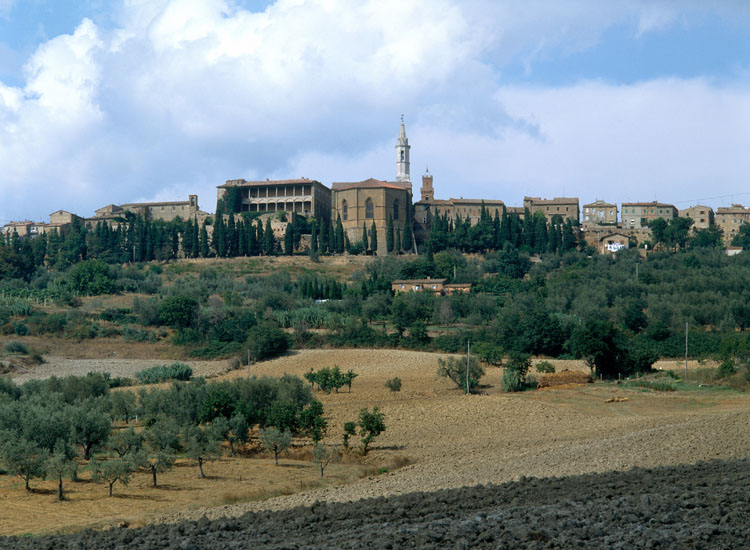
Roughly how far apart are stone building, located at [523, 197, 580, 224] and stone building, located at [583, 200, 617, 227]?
2.15 m

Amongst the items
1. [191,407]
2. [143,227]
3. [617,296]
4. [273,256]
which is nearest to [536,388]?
[191,407]

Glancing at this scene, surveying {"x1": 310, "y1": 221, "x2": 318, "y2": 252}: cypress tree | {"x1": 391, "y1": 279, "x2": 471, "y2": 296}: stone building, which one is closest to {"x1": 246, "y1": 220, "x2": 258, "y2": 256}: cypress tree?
{"x1": 310, "y1": 221, "x2": 318, "y2": 252}: cypress tree

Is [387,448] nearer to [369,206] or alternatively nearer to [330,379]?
[330,379]

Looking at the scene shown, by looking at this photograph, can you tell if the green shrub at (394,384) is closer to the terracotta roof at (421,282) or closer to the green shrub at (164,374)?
the green shrub at (164,374)

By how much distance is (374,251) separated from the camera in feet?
266

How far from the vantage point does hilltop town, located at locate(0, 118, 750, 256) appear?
83.2 m

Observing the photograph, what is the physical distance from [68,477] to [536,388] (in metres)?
21.7

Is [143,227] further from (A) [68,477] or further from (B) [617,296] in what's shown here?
(A) [68,477]

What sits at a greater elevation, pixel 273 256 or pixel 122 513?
pixel 273 256

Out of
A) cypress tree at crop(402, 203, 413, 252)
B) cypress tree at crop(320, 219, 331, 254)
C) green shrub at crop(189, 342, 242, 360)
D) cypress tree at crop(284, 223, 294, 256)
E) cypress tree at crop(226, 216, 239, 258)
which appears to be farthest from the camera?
cypress tree at crop(402, 203, 413, 252)

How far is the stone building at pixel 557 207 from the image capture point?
9381 centimetres

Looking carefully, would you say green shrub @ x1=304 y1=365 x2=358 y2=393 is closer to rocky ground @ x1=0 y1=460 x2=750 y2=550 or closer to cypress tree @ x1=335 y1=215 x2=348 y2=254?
rocky ground @ x1=0 y1=460 x2=750 y2=550

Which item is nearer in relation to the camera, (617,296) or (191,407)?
(191,407)

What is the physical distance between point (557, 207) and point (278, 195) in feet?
96.4
